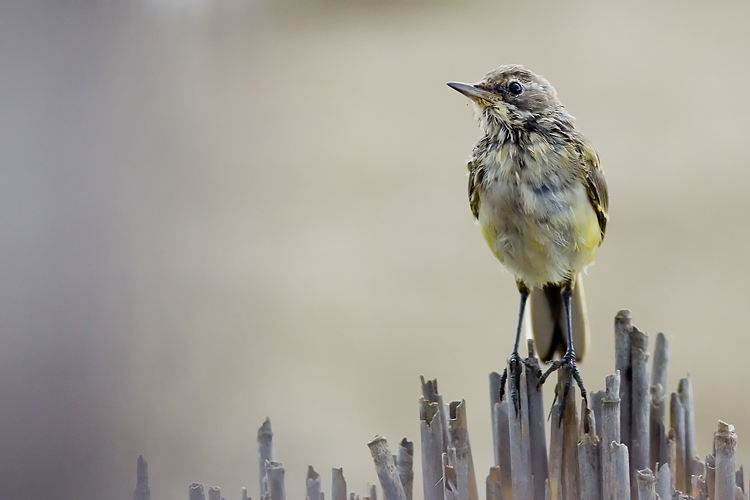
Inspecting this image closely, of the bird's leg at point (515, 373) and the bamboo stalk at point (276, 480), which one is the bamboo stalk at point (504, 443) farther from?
the bamboo stalk at point (276, 480)

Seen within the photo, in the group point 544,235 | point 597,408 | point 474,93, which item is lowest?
point 597,408

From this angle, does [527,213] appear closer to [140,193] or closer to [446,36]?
[140,193]

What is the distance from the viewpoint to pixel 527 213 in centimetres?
120

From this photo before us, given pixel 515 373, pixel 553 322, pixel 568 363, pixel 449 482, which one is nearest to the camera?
pixel 449 482

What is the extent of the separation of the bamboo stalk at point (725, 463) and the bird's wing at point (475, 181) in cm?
54

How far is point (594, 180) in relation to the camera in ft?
4.17

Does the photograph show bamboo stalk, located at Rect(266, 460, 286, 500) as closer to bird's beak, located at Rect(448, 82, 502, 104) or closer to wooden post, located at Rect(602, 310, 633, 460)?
wooden post, located at Rect(602, 310, 633, 460)

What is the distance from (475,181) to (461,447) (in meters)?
0.50

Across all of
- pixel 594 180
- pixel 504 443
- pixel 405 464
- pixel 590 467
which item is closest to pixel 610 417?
pixel 590 467

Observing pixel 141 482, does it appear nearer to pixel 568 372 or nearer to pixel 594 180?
pixel 568 372

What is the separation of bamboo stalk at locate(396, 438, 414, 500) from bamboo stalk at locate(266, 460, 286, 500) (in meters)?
0.16

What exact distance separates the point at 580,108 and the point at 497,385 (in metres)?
1.57

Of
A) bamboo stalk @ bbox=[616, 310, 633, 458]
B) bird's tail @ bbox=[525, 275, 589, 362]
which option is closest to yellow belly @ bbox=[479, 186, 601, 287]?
bird's tail @ bbox=[525, 275, 589, 362]

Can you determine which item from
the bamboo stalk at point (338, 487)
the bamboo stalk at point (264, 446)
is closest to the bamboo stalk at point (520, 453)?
the bamboo stalk at point (338, 487)
